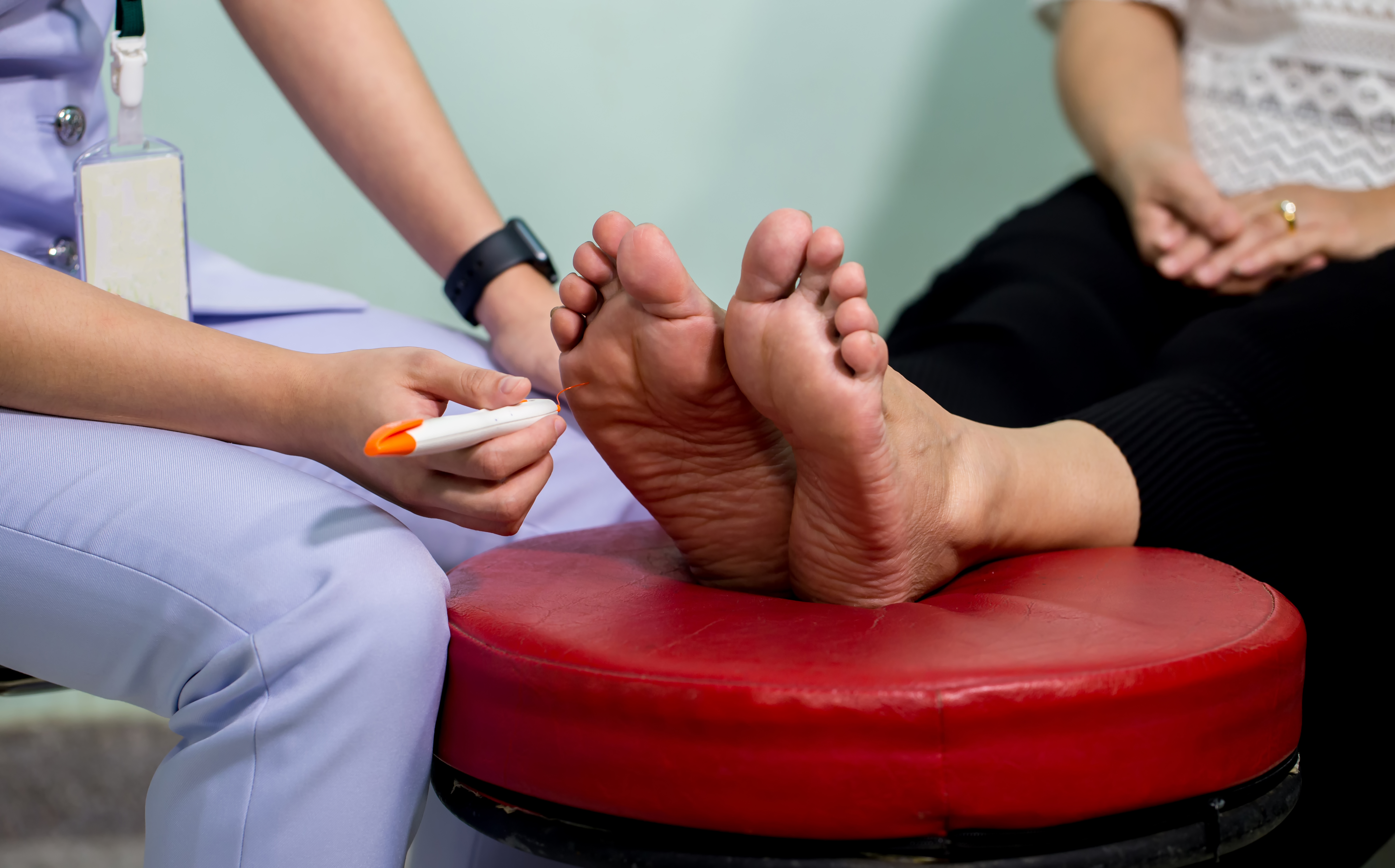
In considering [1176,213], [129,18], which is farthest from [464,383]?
[1176,213]

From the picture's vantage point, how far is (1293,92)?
1019 millimetres

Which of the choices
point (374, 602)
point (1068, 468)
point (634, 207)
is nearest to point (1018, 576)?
point (1068, 468)

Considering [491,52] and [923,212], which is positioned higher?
[491,52]

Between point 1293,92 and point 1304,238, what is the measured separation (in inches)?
9.1

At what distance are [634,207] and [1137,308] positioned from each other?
725 mm

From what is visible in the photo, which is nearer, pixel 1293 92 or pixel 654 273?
pixel 654 273

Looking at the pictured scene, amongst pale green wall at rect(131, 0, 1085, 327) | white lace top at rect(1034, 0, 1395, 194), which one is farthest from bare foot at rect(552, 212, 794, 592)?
pale green wall at rect(131, 0, 1085, 327)

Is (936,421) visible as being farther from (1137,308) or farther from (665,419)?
(1137,308)

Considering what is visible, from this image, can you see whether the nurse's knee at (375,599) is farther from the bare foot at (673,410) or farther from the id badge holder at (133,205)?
the id badge holder at (133,205)

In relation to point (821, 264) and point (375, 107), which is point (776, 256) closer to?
point (821, 264)

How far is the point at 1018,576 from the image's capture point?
584mm

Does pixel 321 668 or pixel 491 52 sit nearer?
pixel 321 668

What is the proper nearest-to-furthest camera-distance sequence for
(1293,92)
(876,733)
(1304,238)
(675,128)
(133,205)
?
(876,733) → (133,205) → (1304,238) → (1293,92) → (675,128)

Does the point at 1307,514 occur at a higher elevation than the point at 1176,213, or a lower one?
lower
